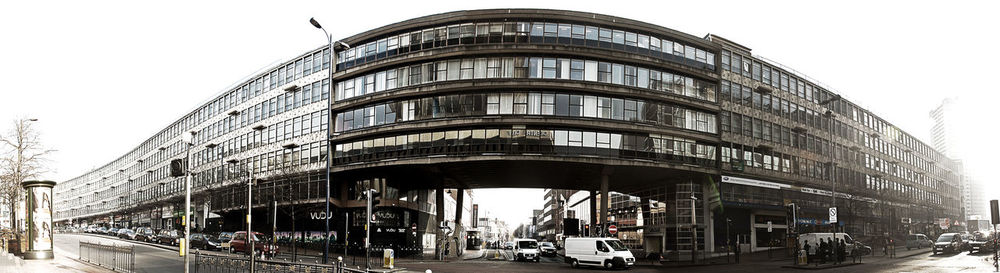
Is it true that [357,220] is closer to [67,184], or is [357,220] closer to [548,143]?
[548,143]

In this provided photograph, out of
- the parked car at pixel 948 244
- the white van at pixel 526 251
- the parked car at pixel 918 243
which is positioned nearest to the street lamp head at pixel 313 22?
the white van at pixel 526 251

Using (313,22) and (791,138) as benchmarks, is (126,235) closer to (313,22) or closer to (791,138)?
(313,22)

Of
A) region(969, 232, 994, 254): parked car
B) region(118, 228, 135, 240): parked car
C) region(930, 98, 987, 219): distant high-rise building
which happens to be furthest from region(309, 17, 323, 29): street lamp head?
region(930, 98, 987, 219): distant high-rise building

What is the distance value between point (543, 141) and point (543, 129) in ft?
2.99

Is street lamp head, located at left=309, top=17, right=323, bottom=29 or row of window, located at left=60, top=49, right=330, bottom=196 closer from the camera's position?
street lamp head, located at left=309, top=17, right=323, bottom=29

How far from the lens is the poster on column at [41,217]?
29.2 metres

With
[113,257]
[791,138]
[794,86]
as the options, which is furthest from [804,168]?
[113,257]

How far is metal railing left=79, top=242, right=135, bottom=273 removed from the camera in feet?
90.8

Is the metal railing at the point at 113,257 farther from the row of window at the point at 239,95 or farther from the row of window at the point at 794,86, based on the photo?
the row of window at the point at 794,86

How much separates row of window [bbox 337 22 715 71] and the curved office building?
4.7 inches

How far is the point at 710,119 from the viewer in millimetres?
55875

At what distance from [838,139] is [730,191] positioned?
2612 centimetres

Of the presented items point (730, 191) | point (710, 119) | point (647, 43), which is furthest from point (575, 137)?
point (730, 191)

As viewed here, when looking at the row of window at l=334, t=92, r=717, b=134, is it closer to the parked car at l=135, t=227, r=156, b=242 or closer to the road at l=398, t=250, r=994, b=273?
the road at l=398, t=250, r=994, b=273
